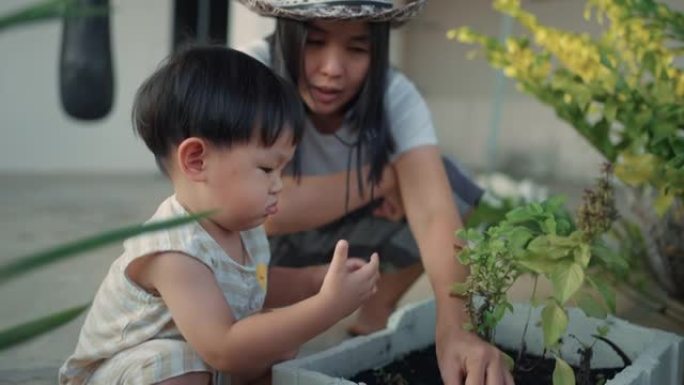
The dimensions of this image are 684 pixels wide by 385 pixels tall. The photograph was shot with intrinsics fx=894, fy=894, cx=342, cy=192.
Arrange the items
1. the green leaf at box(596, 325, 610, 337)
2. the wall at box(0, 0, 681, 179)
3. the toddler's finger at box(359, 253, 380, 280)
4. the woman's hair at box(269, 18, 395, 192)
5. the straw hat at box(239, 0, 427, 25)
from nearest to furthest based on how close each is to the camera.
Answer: the toddler's finger at box(359, 253, 380, 280) → the green leaf at box(596, 325, 610, 337) → the straw hat at box(239, 0, 427, 25) → the woman's hair at box(269, 18, 395, 192) → the wall at box(0, 0, 681, 179)

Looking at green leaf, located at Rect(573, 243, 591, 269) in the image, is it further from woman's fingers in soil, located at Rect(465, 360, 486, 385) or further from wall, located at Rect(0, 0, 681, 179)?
wall, located at Rect(0, 0, 681, 179)

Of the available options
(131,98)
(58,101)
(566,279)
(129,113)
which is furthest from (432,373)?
(58,101)

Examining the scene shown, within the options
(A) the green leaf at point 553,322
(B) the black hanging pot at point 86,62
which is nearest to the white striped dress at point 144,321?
(A) the green leaf at point 553,322

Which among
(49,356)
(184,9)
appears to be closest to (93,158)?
(184,9)

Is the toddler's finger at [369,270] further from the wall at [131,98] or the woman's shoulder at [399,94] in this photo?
the wall at [131,98]

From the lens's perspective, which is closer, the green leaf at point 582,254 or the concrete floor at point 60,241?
the green leaf at point 582,254

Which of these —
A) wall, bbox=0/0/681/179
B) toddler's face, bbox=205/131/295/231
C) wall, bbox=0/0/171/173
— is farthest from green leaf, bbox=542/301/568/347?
wall, bbox=0/0/171/173

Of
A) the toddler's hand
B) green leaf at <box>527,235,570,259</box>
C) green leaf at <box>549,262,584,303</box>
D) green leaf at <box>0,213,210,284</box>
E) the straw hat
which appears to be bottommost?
the toddler's hand

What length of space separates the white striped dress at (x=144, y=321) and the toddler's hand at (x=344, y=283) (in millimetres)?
175

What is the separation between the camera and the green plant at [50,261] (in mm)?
550

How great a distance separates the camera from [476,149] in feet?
19.9

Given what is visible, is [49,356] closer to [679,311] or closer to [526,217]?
[526,217]

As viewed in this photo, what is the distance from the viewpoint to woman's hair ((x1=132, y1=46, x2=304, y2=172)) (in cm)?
117

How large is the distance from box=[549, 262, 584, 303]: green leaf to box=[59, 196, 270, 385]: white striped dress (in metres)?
0.45
